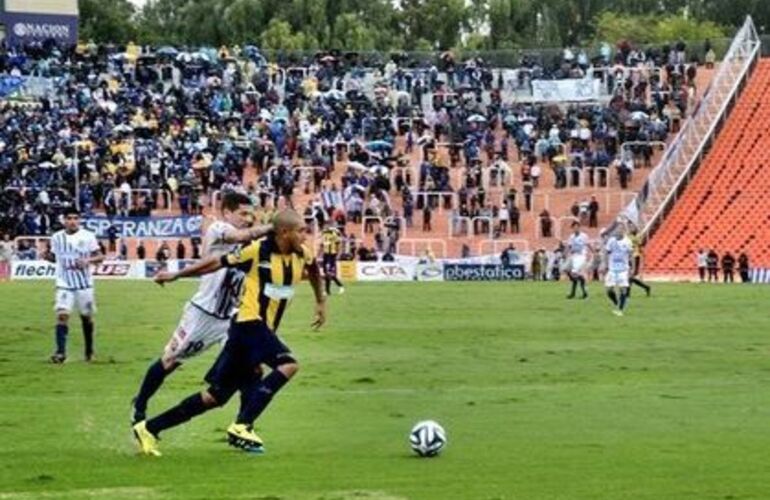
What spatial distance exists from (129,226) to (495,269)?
13.2m

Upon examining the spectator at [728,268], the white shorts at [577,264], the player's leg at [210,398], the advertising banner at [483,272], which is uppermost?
the player's leg at [210,398]

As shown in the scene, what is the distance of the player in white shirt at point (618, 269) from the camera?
40.8 meters

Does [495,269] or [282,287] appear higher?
[282,287]

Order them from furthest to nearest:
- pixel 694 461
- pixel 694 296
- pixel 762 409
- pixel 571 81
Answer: pixel 571 81 → pixel 694 296 → pixel 762 409 → pixel 694 461

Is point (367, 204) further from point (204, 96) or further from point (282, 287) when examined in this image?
point (282, 287)

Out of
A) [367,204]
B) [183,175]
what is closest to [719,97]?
[367,204]

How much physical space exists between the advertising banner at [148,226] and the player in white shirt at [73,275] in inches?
1591

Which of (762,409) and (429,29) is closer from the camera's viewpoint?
(762,409)

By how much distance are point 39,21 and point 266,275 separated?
249 feet

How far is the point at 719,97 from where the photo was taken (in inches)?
2813

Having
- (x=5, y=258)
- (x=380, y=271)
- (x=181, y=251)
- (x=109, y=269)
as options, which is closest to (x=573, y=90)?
(x=380, y=271)

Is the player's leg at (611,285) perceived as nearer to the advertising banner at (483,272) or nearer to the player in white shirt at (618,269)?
the player in white shirt at (618,269)

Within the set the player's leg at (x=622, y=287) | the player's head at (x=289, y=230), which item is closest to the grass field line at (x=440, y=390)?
the player's head at (x=289, y=230)

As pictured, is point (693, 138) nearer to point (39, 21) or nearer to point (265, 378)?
point (39, 21)
